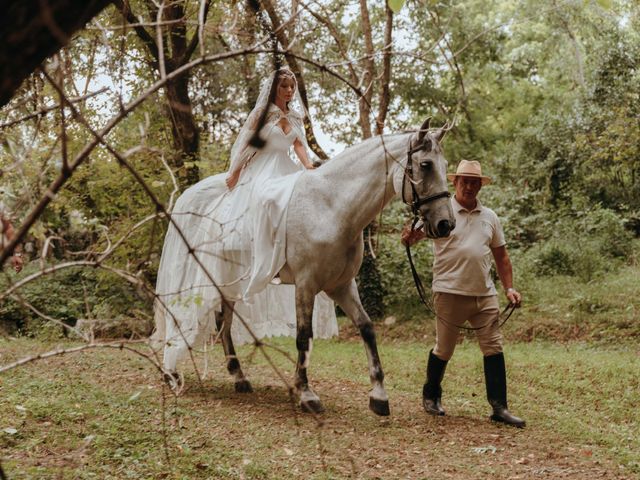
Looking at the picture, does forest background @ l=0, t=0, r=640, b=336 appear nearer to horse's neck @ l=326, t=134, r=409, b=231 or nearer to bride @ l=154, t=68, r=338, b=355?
bride @ l=154, t=68, r=338, b=355

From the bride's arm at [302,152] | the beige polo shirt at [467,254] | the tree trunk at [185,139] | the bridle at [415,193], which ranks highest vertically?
the tree trunk at [185,139]

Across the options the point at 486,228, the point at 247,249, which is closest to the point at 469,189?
the point at 486,228

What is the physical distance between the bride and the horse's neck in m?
0.53

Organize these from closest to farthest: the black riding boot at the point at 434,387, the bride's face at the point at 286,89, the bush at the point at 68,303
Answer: the black riding boot at the point at 434,387, the bride's face at the point at 286,89, the bush at the point at 68,303

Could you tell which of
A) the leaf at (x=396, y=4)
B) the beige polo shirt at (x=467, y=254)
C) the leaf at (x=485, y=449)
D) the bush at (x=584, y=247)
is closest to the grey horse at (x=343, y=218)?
the beige polo shirt at (x=467, y=254)

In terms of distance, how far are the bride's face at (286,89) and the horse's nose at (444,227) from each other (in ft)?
6.74

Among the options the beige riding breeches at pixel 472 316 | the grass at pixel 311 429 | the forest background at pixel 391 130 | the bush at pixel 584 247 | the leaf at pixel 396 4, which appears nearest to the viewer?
the leaf at pixel 396 4

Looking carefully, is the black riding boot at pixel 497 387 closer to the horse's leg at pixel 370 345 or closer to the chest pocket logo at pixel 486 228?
the horse's leg at pixel 370 345

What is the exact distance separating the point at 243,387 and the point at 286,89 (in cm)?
290

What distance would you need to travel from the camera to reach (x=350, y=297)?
5.96 meters

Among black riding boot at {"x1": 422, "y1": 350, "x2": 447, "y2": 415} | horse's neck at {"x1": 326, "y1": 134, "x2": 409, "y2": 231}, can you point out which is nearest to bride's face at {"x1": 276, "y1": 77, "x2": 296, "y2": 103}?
horse's neck at {"x1": 326, "y1": 134, "x2": 409, "y2": 231}

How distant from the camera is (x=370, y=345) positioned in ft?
18.7

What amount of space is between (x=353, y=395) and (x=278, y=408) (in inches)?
39.4

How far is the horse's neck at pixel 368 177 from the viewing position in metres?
5.48
